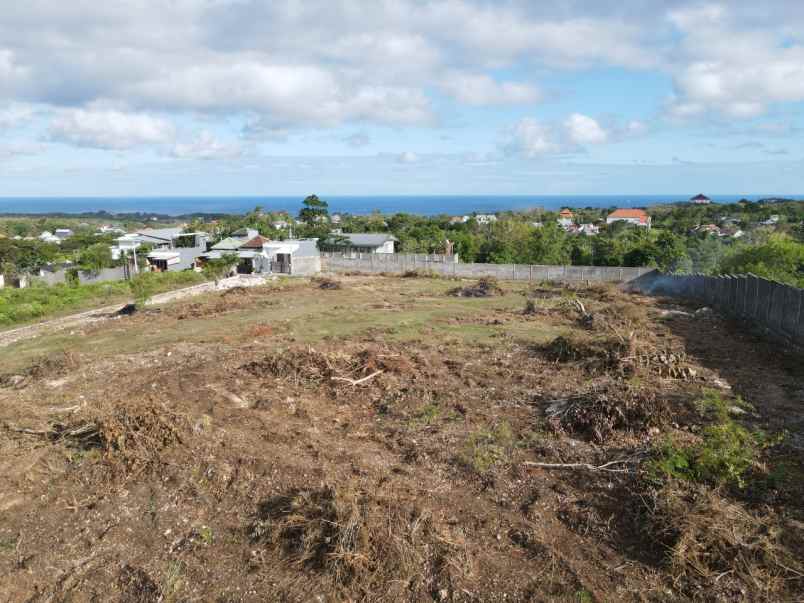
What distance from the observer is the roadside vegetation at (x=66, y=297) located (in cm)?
1862

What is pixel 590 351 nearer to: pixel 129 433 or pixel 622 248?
pixel 129 433

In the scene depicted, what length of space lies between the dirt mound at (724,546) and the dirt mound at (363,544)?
6.47 ft

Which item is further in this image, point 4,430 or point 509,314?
point 509,314

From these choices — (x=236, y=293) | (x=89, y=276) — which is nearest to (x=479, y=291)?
(x=236, y=293)

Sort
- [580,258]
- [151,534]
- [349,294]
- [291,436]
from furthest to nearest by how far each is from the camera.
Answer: [580,258] < [349,294] < [291,436] < [151,534]

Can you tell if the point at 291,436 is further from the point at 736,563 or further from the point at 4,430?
the point at 736,563

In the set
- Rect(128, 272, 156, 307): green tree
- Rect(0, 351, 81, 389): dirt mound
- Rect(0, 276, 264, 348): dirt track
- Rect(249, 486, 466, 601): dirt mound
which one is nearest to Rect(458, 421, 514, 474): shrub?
Rect(249, 486, 466, 601): dirt mound

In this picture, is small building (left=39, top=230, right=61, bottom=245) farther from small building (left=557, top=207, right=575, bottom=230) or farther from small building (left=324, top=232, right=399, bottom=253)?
small building (left=557, top=207, right=575, bottom=230)

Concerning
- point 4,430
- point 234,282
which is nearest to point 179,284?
point 234,282

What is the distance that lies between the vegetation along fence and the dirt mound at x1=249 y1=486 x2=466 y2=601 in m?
10.1

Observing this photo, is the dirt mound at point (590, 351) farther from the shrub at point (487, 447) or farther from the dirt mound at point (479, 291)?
the dirt mound at point (479, 291)

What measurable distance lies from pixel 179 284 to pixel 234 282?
2564 mm

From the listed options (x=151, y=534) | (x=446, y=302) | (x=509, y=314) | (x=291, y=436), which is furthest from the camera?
(x=446, y=302)

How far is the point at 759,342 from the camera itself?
491 inches
